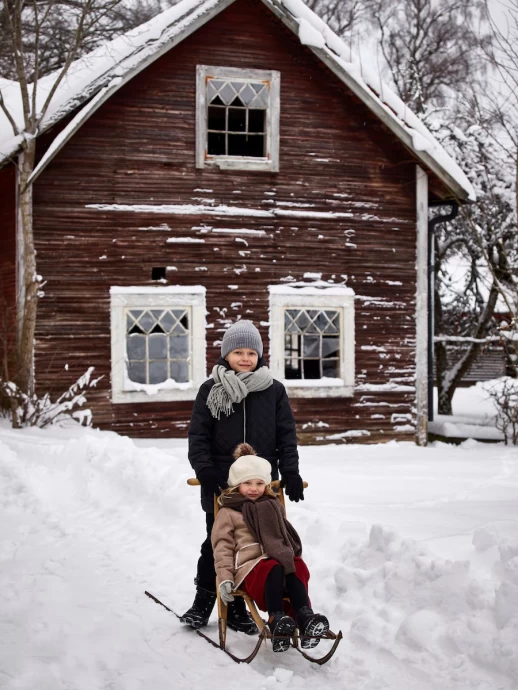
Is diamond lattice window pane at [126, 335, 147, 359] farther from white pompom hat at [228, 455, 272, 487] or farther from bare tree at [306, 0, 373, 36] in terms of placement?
bare tree at [306, 0, 373, 36]

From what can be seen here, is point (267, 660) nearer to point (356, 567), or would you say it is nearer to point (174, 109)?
Result: point (356, 567)

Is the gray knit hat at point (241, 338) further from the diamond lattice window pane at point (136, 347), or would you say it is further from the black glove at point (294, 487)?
the diamond lattice window pane at point (136, 347)

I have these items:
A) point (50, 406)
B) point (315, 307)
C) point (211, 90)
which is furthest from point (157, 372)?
point (211, 90)

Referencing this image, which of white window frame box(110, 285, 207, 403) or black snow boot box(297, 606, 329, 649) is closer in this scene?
black snow boot box(297, 606, 329, 649)

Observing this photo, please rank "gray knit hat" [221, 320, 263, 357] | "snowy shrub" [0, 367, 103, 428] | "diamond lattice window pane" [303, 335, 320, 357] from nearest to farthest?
"gray knit hat" [221, 320, 263, 357]
"snowy shrub" [0, 367, 103, 428]
"diamond lattice window pane" [303, 335, 320, 357]

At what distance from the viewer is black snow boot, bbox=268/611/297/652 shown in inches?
144

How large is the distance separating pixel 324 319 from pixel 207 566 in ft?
26.5

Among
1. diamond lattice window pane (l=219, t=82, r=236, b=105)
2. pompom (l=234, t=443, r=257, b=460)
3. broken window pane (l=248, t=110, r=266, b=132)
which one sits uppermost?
diamond lattice window pane (l=219, t=82, r=236, b=105)

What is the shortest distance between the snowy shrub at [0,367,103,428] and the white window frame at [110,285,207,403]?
0.36 m

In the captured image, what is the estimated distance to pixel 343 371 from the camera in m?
12.2

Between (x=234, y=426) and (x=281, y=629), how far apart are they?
1150mm

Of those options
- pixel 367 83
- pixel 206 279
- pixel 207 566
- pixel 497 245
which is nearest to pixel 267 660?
pixel 207 566

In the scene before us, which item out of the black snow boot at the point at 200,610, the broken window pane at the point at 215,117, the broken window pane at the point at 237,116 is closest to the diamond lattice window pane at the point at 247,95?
the broken window pane at the point at 237,116

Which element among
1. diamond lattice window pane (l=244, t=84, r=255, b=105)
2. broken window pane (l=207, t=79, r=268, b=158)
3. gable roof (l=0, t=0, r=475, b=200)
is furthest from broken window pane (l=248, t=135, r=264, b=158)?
gable roof (l=0, t=0, r=475, b=200)
